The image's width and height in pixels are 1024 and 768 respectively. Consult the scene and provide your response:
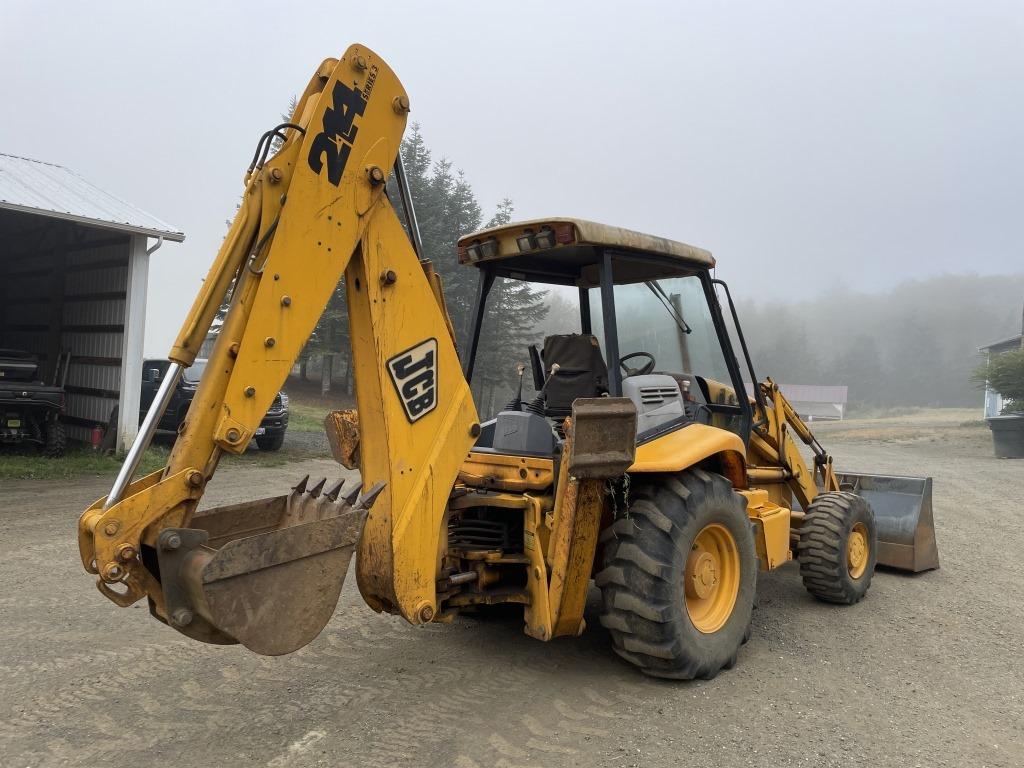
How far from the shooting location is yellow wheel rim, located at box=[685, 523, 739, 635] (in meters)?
4.20

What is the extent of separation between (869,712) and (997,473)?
13.2 metres

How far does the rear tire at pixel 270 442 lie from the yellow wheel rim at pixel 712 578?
36.3ft

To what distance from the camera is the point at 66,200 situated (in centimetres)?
1198

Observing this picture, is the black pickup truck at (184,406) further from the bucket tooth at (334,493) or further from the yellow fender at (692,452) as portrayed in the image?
the bucket tooth at (334,493)

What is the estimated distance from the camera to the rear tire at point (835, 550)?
533 cm

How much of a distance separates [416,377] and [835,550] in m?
3.48

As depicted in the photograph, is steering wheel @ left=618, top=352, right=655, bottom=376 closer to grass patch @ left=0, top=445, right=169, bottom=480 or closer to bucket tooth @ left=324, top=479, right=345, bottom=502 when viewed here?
bucket tooth @ left=324, top=479, right=345, bottom=502

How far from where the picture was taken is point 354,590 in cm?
562

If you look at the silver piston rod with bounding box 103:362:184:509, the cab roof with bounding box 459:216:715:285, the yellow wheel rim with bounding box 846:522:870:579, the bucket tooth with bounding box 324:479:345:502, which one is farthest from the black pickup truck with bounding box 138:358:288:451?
the silver piston rod with bounding box 103:362:184:509

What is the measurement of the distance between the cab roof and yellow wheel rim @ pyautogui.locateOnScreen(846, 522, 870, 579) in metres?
2.36

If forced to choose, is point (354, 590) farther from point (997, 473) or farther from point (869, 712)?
point (997, 473)

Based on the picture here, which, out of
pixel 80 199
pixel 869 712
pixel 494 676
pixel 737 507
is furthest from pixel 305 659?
pixel 80 199

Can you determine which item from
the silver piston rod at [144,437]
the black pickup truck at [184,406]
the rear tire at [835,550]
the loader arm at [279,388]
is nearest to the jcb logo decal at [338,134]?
the loader arm at [279,388]

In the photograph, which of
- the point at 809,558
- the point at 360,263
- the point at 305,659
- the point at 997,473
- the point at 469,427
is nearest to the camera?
the point at 360,263
